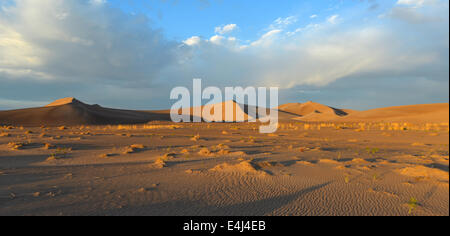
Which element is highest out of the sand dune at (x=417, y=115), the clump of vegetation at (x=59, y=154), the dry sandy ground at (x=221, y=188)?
the sand dune at (x=417, y=115)

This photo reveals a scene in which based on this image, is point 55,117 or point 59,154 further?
point 55,117

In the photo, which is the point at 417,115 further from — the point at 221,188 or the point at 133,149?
the point at 133,149

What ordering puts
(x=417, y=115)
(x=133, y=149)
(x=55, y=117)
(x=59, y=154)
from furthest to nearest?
(x=55, y=117) < (x=133, y=149) < (x=59, y=154) < (x=417, y=115)

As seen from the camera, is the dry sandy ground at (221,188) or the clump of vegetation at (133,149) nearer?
the dry sandy ground at (221,188)

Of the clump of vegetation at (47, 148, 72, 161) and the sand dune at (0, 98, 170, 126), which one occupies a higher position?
the sand dune at (0, 98, 170, 126)

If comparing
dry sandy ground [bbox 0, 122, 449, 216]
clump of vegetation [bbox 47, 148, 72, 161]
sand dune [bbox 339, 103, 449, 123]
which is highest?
sand dune [bbox 339, 103, 449, 123]

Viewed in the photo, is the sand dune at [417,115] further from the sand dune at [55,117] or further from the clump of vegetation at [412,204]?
the sand dune at [55,117]

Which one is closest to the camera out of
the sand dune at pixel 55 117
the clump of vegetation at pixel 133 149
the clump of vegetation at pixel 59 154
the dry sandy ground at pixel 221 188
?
the dry sandy ground at pixel 221 188

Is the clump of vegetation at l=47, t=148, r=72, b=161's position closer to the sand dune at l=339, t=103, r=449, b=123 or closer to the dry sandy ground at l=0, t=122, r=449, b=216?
the dry sandy ground at l=0, t=122, r=449, b=216

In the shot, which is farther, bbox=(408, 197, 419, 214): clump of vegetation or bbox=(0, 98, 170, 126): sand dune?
bbox=(0, 98, 170, 126): sand dune

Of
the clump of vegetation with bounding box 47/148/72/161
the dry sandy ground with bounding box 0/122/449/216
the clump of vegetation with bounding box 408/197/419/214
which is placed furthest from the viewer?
the clump of vegetation with bounding box 47/148/72/161

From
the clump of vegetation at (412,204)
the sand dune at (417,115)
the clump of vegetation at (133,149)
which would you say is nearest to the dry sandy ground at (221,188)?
the clump of vegetation at (412,204)

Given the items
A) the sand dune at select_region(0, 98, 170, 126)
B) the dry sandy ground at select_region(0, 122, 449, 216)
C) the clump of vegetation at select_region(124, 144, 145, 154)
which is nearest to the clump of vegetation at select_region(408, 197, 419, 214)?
the dry sandy ground at select_region(0, 122, 449, 216)

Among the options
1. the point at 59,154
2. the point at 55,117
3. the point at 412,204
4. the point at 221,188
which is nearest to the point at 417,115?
the point at 412,204
